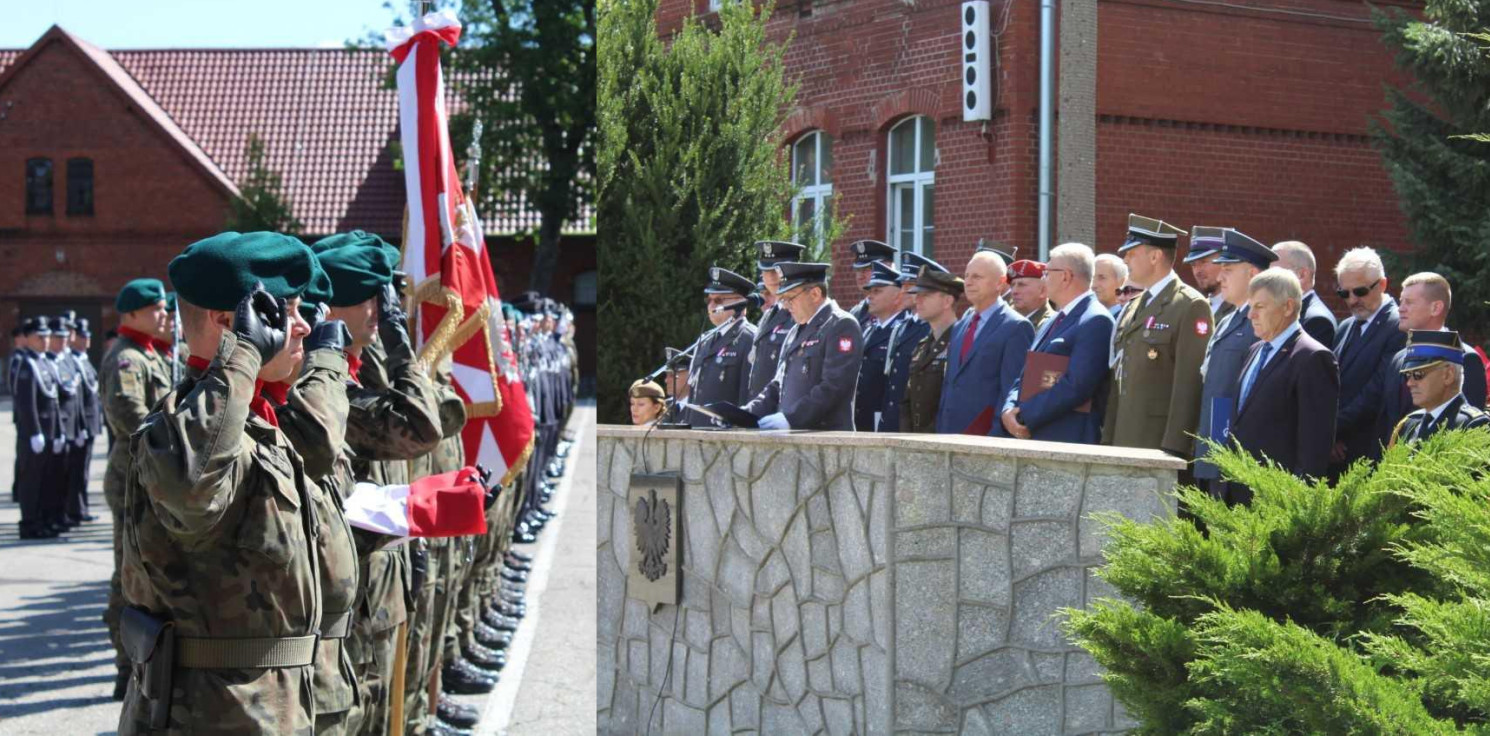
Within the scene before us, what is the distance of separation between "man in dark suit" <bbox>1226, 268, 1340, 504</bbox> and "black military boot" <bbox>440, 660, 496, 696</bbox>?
4.41 meters

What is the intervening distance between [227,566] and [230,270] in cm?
63

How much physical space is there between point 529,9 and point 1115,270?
27706mm

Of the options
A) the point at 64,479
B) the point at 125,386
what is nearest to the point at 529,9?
the point at 64,479

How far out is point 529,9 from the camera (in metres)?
31.3

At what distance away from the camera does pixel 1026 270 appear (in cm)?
475

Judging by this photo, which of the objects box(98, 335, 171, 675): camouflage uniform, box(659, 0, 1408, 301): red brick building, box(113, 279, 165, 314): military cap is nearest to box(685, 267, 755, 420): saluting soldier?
box(659, 0, 1408, 301): red brick building

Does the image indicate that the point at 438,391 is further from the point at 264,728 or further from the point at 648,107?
the point at 264,728

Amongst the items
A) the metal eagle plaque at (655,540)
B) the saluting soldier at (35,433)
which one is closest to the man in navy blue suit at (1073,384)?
the metal eagle plaque at (655,540)

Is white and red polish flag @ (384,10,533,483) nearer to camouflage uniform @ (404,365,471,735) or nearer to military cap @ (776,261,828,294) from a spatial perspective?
camouflage uniform @ (404,365,471,735)

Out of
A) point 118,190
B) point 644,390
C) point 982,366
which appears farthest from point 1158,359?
point 118,190

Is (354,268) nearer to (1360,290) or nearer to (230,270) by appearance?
(230,270)

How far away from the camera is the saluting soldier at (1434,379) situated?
465 centimetres

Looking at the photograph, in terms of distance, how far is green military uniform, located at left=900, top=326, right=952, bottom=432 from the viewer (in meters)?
5.26

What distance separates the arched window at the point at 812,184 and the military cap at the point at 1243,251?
1.14m
